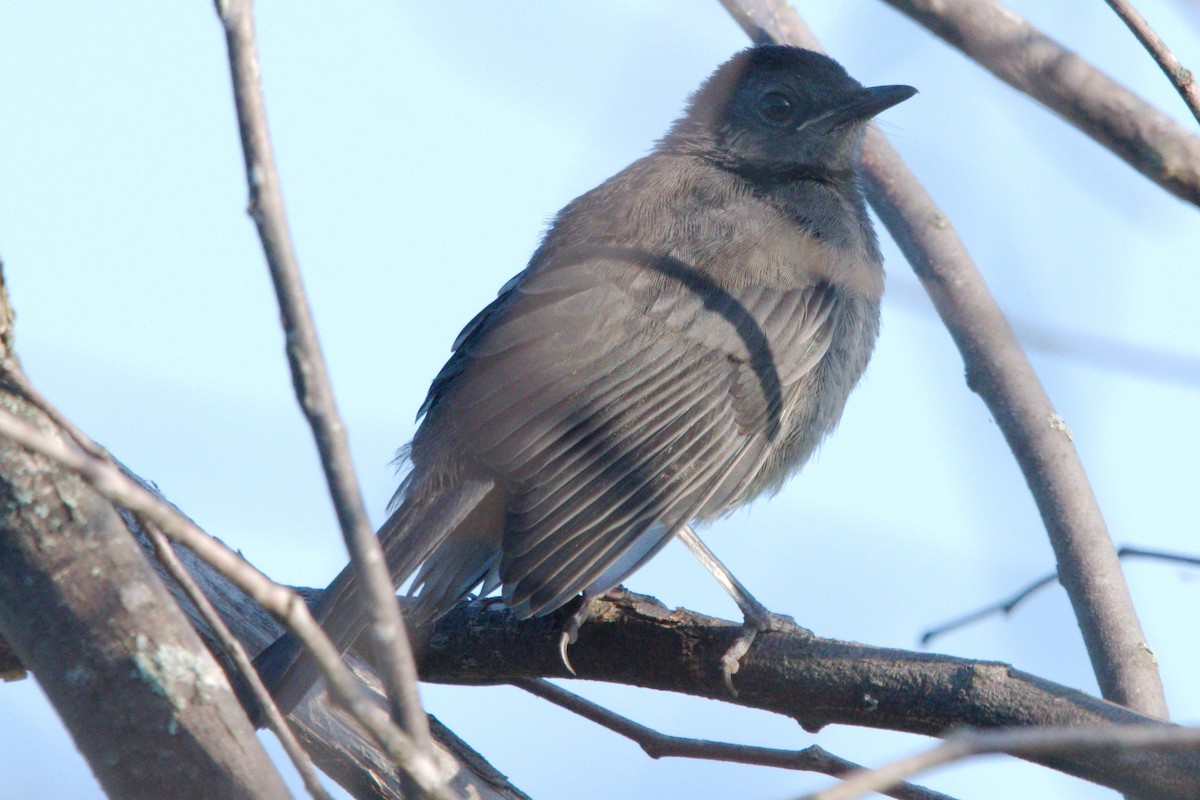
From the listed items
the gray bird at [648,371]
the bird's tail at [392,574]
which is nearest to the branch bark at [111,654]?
the bird's tail at [392,574]

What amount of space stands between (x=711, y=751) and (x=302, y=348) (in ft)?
5.99

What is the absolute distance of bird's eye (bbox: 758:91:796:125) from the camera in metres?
5.83

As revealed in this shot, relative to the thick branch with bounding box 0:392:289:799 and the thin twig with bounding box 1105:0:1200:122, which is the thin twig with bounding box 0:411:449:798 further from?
the thin twig with bounding box 1105:0:1200:122

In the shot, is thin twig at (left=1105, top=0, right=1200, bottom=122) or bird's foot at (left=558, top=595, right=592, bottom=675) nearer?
thin twig at (left=1105, top=0, right=1200, bottom=122)

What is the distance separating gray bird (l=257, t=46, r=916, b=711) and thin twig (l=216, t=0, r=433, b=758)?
1.58 metres

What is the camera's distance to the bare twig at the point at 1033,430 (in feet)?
12.1

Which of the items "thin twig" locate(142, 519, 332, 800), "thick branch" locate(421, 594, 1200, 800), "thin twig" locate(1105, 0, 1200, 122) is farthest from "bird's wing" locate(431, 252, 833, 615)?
"thin twig" locate(1105, 0, 1200, 122)

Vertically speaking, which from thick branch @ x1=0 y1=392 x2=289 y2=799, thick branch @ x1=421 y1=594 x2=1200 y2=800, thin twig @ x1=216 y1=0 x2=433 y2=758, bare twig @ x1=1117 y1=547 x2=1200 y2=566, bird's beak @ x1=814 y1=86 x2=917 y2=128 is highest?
bird's beak @ x1=814 y1=86 x2=917 y2=128

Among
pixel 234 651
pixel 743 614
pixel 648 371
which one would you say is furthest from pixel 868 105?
pixel 234 651

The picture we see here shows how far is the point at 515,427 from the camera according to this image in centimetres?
416

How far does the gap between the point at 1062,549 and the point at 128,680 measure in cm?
290

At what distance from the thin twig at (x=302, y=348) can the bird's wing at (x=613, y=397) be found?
1914 mm

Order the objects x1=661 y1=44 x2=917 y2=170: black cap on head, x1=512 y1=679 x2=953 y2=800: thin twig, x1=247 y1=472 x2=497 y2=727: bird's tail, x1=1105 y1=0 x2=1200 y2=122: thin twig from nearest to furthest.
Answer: x1=1105 y1=0 x2=1200 y2=122: thin twig, x1=512 y1=679 x2=953 y2=800: thin twig, x1=247 y1=472 x2=497 y2=727: bird's tail, x1=661 y1=44 x2=917 y2=170: black cap on head

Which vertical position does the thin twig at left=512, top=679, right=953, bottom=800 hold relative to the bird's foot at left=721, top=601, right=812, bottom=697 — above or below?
below
